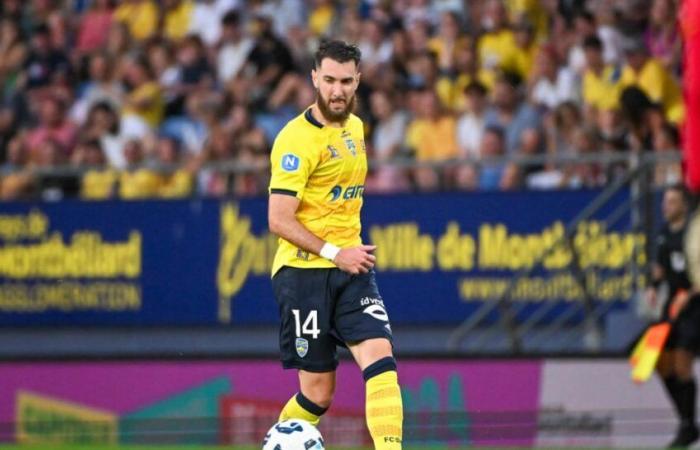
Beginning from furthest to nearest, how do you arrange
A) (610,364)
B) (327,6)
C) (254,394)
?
(327,6), (254,394), (610,364)

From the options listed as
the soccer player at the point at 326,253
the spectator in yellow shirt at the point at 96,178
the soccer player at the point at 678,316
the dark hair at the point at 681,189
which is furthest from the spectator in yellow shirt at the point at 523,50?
the soccer player at the point at 326,253

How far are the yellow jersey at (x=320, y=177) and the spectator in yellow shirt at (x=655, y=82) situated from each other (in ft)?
21.6

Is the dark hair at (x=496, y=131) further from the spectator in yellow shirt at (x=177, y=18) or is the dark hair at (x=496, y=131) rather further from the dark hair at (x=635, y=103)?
the spectator in yellow shirt at (x=177, y=18)

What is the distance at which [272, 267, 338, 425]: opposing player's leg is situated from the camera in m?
9.43

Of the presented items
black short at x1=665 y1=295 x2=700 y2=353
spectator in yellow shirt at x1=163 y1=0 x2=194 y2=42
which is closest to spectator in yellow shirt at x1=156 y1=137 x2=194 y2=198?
spectator in yellow shirt at x1=163 y1=0 x2=194 y2=42

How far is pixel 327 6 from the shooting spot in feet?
61.1

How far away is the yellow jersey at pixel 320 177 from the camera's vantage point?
9.30m

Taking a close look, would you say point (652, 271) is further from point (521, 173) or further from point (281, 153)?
point (281, 153)

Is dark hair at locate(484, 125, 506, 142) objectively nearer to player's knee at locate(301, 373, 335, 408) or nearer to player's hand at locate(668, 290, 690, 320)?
player's hand at locate(668, 290, 690, 320)

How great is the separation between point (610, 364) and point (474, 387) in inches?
49.0

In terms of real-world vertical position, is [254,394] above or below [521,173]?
below

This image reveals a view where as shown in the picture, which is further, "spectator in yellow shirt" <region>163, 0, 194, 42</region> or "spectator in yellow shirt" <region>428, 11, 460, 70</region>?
"spectator in yellow shirt" <region>163, 0, 194, 42</region>

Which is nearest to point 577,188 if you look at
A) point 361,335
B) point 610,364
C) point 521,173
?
point 521,173

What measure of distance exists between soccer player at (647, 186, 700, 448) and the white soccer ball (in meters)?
5.34
